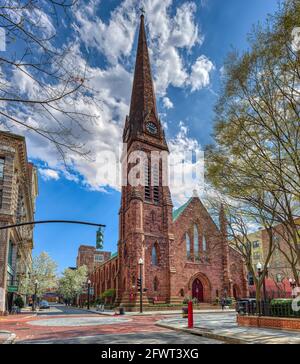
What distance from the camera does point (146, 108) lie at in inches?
1973

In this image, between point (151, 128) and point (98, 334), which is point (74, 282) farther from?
point (98, 334)

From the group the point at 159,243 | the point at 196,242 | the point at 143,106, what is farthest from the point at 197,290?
the point at 143,106

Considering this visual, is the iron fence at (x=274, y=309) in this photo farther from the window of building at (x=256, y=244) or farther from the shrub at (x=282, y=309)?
the window of building at (x=256, y=244)

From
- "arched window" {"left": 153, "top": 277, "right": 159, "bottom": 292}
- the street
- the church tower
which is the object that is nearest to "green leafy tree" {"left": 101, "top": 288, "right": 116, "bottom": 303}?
the church tower

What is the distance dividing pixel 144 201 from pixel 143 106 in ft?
50.9

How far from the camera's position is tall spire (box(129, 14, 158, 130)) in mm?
49500

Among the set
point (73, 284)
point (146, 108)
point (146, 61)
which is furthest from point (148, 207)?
point (73, 284)

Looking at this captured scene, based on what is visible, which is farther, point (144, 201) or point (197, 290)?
point (197, 290)

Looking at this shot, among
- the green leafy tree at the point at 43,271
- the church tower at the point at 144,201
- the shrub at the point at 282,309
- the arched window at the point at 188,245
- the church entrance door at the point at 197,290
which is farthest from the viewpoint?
the green leafy tree at the point at 43,271

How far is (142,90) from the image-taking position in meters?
51.2

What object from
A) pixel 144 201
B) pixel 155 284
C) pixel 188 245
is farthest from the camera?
pixel 188 245

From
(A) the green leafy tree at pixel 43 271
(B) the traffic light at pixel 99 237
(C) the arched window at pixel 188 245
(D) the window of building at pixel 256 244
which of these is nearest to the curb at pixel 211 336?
(B) the traffic light at pixel 99 237

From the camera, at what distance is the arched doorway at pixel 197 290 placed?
44353 millimetres

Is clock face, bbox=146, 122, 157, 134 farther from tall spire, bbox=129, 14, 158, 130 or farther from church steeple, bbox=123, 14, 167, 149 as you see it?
tall spire, bbox=129, 14, 158, 130
